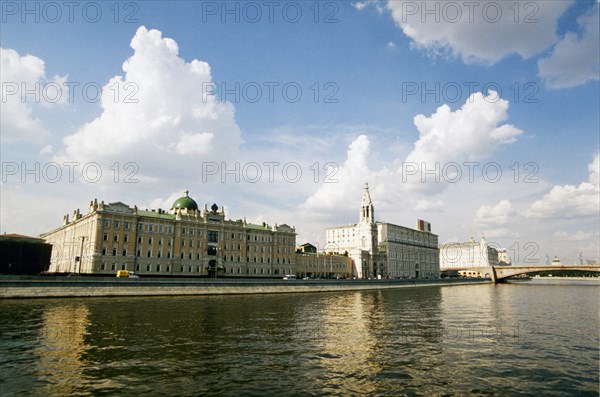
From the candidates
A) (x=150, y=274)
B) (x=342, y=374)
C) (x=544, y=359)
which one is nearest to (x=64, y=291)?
(x=150, y=274)

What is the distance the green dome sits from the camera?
11479 cm

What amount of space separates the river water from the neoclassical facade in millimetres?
47376

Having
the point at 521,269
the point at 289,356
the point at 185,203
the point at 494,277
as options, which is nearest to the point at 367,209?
the point at 494,277

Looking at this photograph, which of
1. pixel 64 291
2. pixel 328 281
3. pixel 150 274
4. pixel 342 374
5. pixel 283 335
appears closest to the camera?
pixel 342 374

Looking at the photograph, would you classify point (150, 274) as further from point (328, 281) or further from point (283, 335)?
point (283, 335)

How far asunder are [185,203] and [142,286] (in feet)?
141

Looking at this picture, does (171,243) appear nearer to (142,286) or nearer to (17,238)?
(142,286)

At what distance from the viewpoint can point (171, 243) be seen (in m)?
103

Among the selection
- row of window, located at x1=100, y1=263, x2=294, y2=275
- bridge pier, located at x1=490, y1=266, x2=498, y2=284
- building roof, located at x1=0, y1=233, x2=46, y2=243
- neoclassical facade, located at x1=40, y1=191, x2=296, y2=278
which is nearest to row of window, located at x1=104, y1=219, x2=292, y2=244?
neoclassical facade, located at x1=40, y1=191, x2=296, y2=278

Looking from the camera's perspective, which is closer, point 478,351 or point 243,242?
point 478,351

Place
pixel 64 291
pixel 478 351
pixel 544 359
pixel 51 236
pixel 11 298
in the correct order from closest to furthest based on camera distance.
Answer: pixel 544 359, pixel 478 351, pixel 11 298, pixel 64 291, pixel 51 236

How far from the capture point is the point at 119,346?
94.7 feet

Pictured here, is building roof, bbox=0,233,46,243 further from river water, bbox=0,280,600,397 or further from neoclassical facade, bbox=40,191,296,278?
river water, bbox=0,280,600,397

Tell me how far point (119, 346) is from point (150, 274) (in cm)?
7247
